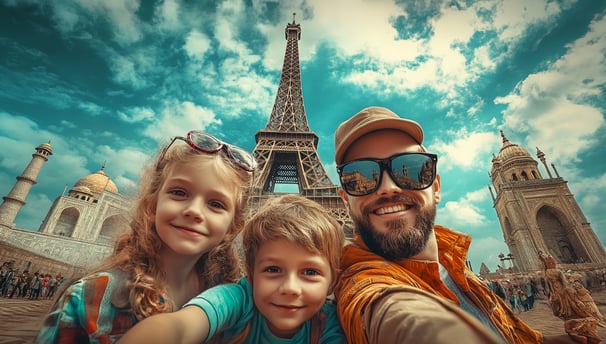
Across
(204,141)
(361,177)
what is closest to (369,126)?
(361,177)

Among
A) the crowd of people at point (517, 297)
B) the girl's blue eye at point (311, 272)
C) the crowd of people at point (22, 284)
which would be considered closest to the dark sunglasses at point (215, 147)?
the girl's blue eye at point (311, 272)

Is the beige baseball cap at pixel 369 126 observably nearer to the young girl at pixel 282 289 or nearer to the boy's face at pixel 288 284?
the young girl at pixel 282 289

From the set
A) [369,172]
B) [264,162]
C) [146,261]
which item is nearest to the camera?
[146,261]

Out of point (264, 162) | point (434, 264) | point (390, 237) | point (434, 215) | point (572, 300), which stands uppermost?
point (264, 162)

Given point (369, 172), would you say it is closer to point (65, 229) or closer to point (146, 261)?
point (146, 261)

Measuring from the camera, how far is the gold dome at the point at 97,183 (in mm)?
27319

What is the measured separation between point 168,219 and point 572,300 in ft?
8.31

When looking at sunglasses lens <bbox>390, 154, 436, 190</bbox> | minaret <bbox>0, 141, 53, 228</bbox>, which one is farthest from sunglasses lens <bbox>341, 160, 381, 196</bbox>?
minaret <bbox>0, 141, 53, 228</bbox>

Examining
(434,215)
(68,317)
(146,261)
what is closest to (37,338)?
(68,317)

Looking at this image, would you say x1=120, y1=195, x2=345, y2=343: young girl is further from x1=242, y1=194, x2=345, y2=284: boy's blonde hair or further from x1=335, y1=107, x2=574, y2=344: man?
x1=335, y1=107, x2=574, y2=344: man

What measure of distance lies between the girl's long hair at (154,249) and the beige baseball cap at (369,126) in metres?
0.83

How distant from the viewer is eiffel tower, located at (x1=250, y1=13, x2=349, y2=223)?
57.8ft

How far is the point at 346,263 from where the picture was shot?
1496 millimetres

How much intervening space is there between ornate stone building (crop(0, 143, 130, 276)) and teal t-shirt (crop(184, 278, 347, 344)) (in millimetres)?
7768
